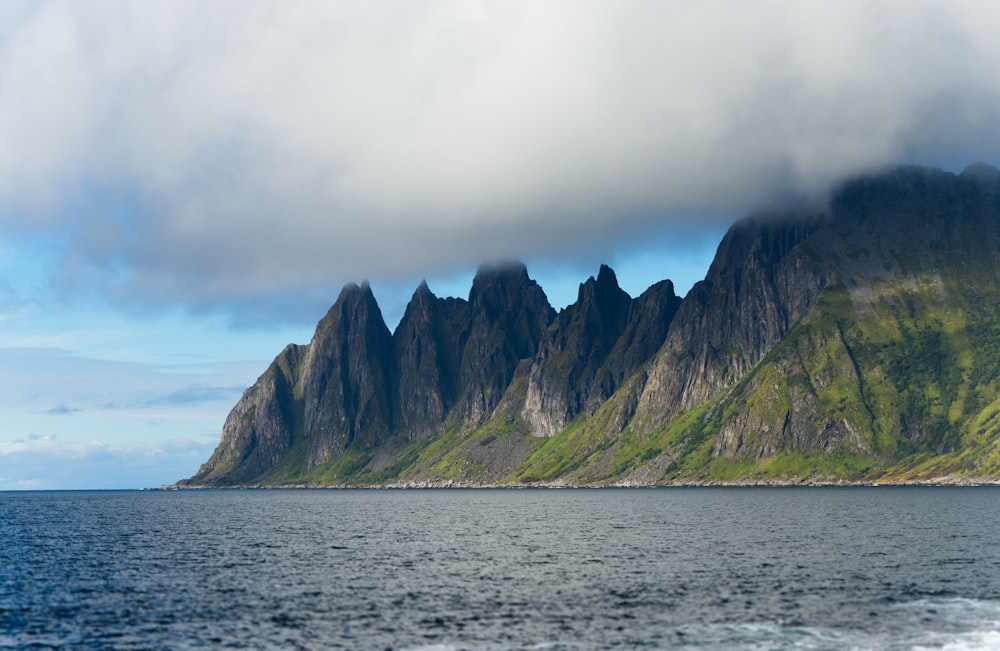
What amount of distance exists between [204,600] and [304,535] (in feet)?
291

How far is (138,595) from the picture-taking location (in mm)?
87688

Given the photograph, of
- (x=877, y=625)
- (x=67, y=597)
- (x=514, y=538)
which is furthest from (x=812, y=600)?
(x=514, y=538)

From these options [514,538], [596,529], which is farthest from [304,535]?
[596,529]

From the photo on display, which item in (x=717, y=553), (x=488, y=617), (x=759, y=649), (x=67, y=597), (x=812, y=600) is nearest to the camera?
(x=759, y=649)

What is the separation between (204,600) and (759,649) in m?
50.0

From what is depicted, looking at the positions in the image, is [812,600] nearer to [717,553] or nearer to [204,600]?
[717,553]

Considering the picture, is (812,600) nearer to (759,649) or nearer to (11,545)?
(759,649)

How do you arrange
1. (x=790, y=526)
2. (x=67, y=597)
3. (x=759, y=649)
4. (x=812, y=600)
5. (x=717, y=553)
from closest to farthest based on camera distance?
(x=759, y=649)
(x=812, y=600)
(x=67, y=597)
(x=717, y=553)
(x=790, y=526)

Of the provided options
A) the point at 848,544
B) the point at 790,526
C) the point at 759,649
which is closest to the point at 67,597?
the point at 759,649

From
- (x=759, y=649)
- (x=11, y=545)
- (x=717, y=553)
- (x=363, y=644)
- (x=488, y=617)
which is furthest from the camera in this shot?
(x=11, y=545)

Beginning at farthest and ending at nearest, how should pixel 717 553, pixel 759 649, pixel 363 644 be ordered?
1. pixel 717 553
2. pixel 363 644
3. pixel 759 649

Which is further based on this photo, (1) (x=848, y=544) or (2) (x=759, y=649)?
(1) (x=848, y=544)

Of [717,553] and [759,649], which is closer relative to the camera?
[759,649]

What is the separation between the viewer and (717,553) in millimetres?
120000
